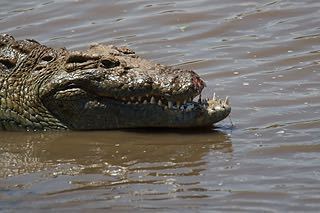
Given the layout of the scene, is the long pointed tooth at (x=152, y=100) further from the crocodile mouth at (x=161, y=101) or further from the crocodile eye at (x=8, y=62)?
the crocodile eye at (x=8, y=62)

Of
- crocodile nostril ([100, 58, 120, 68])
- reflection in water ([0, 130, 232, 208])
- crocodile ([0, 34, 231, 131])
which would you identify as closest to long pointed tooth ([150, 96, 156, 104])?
crocodile ([0, 34, 231, 131])

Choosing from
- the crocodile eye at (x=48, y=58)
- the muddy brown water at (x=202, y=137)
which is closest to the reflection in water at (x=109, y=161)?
the muddy brown water at (x=202, y=137)

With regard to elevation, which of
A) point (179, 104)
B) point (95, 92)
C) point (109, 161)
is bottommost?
point (109, 161)

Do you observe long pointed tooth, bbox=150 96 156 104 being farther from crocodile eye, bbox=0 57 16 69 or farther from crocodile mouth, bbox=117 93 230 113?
crocodile eye, bbox=0 57 16 69

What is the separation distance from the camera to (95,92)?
301 inches

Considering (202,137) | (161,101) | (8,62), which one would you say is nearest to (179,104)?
(161,101)

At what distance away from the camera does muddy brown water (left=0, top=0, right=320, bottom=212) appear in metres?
5.84

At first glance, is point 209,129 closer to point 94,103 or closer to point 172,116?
point 172,116

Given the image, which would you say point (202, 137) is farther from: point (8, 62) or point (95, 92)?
point (8, 62)

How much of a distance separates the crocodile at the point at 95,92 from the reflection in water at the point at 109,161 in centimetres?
13

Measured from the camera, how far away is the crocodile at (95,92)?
7.41 metres

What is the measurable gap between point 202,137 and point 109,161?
91 centimetres

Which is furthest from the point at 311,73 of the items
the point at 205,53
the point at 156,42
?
the point at 156,42

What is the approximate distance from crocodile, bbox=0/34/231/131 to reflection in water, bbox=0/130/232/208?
13cm
